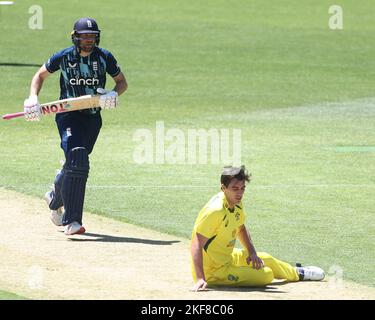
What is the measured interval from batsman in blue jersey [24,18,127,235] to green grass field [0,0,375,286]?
3.58 ft

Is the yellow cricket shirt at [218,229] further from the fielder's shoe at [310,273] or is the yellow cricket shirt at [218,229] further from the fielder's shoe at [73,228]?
the fielder's shoe at [73,228]

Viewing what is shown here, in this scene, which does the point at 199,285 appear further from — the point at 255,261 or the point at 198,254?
the point at 255,261

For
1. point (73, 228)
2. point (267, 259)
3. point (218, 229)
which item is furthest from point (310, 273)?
point (73, 228)

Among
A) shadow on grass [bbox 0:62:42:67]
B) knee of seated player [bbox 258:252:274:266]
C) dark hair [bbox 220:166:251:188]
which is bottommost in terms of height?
knee of seated player [bbox 258:252:274:266]

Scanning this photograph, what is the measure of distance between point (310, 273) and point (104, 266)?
84.3 inches

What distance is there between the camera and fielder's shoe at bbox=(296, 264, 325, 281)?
Answer: 11766 mm

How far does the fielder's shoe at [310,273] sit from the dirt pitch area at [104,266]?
0.10 metres

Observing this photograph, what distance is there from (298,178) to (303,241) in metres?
3.78

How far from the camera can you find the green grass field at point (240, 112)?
48.9ft

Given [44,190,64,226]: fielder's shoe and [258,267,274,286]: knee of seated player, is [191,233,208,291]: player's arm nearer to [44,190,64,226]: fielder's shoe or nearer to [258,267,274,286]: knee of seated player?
[258,267,274,286]: knee of seated player

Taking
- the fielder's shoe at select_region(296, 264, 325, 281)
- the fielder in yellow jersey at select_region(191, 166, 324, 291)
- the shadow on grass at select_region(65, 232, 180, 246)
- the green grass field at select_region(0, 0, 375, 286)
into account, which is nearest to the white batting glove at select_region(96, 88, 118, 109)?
the shadow on grass at select_region(65, 232, 180, 246)

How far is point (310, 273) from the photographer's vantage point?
38.7 ft

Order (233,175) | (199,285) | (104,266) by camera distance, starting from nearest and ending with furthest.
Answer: (199,285)
(233,175)
(104,266)

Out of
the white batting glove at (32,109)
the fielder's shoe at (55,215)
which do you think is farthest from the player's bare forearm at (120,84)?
the fielder's shoe at (55,215)
